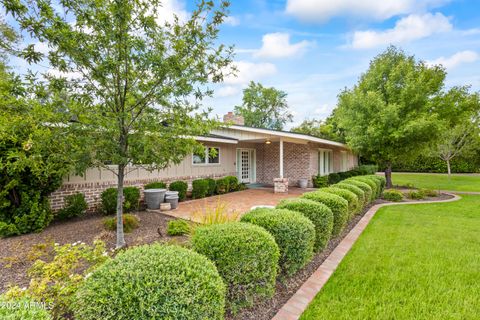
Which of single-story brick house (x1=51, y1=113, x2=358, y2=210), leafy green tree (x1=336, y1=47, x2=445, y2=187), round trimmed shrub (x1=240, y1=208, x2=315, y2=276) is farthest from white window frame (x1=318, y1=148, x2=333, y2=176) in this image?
round trimmed shrub (x1=240, y1=208, x2=315, y2=276)

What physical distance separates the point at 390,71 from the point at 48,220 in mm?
16392

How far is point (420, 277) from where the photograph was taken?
12.6ft

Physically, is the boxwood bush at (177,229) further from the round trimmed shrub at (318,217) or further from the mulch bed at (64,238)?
the round trimmed shrub at (318,217)

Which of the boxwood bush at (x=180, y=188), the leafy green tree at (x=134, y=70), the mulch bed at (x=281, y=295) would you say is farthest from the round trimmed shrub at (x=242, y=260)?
the boxwood bush at (x=180, y=188)

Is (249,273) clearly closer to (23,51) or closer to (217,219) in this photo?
(217,219)

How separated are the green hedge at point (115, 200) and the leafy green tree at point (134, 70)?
3.42 meters

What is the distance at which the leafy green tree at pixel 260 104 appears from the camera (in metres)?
→ 38.9

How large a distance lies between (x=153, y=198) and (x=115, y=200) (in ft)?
4.16

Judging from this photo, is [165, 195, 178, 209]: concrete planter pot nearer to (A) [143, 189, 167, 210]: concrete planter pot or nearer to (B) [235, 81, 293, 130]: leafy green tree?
(A) [143, 189, 167, 210]: concrete planter pot

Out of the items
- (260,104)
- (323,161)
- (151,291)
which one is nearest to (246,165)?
(323,161)

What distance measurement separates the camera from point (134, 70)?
4.44 m

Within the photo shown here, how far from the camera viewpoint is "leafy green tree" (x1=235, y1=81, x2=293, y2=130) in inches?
1531

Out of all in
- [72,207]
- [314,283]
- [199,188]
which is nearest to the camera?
[314,283]

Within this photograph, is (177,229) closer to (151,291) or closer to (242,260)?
(242,260)
